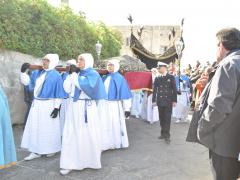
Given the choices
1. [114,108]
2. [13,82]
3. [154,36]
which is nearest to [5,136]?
[114,108]

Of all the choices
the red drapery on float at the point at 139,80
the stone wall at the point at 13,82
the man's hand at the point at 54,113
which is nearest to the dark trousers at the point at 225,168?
the man's hand at the point at 54,113

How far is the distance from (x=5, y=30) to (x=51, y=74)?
4.08 m

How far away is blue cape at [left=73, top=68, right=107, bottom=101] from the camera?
19.1ft

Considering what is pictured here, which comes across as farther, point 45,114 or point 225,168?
point 45,114

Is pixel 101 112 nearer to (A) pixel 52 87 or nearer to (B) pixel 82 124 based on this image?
(A) pixel 52 87

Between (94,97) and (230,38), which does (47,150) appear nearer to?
(94,97)

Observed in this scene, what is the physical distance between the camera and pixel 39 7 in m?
11.4

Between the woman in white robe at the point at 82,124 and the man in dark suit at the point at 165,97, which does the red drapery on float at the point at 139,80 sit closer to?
the man in dark suit at the point at 165,97

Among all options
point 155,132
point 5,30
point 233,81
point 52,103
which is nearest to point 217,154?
point 233,81

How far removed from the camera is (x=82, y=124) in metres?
5.93

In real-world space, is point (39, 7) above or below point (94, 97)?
above

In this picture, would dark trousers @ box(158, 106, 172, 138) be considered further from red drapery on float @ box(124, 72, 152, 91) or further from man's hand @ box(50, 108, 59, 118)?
man's hand @ box(50, 108, 59, 118)

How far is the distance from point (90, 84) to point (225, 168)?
2.99 metres

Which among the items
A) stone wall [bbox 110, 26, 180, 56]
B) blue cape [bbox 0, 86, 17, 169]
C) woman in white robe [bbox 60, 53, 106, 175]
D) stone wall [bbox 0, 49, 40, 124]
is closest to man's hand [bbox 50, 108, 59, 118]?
woman in white robe [bbox 60, 53, 106, 175]
